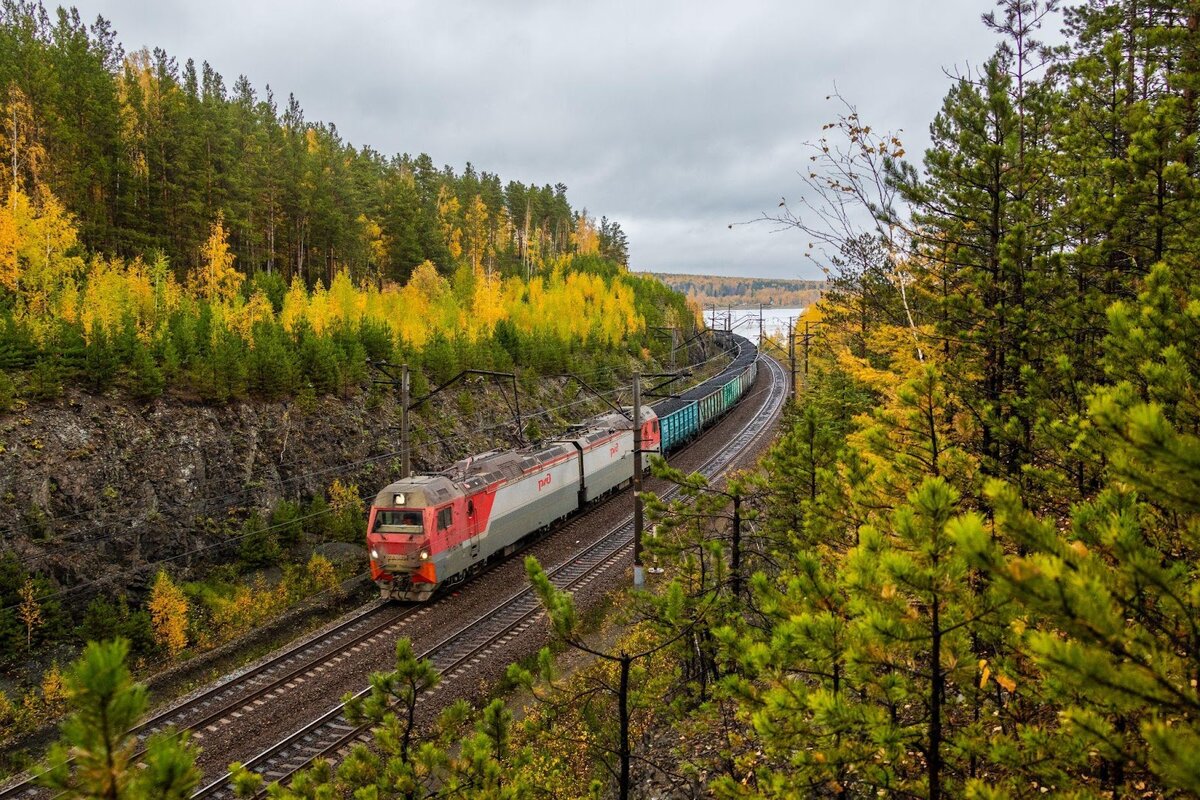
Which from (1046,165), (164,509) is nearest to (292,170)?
(164,509)

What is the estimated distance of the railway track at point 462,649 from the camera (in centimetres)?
1181

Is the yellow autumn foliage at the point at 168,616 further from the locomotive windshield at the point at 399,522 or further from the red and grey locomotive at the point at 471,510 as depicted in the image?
the locomotive windshield at the point at 399,522

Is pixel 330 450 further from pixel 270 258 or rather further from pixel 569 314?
pixel 569 314

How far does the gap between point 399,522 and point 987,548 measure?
17.0m

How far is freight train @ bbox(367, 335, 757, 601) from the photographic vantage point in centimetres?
1764

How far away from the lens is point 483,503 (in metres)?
19.7

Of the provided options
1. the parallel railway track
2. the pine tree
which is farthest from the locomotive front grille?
the pine tree

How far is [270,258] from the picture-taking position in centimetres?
4288

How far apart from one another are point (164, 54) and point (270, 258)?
18.8m

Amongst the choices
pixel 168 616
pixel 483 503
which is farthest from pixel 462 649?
pixel 168 616

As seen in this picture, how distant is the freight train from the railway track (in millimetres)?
1934

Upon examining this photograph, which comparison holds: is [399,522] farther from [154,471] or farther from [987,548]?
[987,548]

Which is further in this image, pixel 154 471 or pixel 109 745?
pixel 154 471

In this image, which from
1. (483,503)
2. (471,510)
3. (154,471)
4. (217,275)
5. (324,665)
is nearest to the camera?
(324,665)
